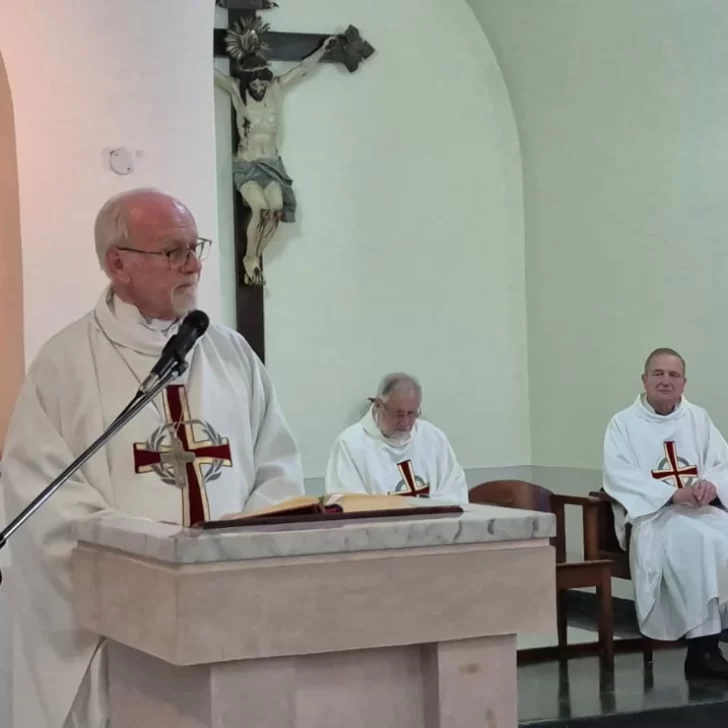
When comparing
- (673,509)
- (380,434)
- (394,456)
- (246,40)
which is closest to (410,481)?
Result: (394,456)

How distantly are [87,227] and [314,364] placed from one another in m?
3.64

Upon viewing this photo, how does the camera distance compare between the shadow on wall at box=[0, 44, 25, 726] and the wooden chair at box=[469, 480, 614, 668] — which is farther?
the wooden chair at box=[469, 480, 614, 668]

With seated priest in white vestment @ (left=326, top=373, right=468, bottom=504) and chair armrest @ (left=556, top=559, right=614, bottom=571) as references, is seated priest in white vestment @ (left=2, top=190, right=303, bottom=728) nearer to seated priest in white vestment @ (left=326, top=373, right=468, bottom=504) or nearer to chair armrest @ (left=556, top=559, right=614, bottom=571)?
chair armrest @ (left=556, top=559, right=614, bottom=571)

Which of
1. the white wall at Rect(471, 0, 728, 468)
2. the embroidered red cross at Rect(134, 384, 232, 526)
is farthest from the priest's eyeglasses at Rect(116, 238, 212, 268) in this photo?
the white wall at Rect(471, 0, 728, 468)

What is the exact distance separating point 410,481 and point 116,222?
3.76m

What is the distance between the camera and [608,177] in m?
8.00

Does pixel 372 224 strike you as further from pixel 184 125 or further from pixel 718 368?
pixel 184 125

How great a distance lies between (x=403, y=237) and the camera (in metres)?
8.48

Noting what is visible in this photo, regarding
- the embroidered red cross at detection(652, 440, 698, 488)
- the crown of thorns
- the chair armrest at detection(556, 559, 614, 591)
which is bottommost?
the chair armrest at detection(556, 559, 614, 591)

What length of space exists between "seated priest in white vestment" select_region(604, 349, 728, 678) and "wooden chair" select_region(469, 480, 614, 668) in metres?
0.20

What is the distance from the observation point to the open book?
1.99 meters

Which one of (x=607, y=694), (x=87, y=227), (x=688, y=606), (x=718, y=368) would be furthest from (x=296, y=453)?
(x=718, y=368)

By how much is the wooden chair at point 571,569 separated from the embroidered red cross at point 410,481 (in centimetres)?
34

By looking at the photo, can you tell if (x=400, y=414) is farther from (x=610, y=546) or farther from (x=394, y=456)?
(x=610, y=546)
